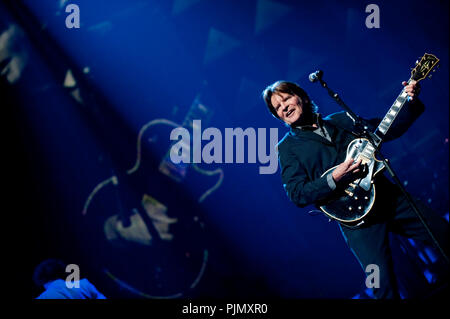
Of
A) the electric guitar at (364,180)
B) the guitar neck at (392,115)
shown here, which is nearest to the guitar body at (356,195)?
the electric guitar at (364,180)

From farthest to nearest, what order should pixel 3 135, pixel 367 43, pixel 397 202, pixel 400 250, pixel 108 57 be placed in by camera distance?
pixel 367 43
pixel 108 57
pixel 3 135
pixel 400 250
pixel 397 202

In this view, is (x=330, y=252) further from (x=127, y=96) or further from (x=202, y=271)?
(x=127, y=96)

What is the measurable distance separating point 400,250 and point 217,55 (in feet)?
10.5

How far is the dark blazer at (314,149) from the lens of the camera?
2.07 meters

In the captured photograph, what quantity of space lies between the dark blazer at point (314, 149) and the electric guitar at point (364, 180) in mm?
68

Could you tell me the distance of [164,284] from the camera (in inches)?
155

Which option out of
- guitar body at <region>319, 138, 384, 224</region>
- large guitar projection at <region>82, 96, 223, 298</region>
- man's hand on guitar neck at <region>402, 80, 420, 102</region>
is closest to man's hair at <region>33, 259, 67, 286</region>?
large guitar projection at <region>82, 96, 223, 298</region>

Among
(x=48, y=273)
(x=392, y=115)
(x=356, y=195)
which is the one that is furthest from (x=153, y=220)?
(x=392, y=115)

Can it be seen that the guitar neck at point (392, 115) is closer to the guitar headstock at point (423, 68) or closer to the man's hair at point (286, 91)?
the guitar headstock at point (423, 68)

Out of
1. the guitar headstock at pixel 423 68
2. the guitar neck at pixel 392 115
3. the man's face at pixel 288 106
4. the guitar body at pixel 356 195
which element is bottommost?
the guitar body at pixel 356 195

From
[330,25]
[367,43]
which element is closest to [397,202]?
[330,25]

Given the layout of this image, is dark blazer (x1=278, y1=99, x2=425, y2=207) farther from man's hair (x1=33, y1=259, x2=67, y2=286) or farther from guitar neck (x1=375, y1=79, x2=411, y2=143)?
man's hair (x1=33, y1=259, x2=67, y2=286)

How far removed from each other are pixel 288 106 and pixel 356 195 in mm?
791

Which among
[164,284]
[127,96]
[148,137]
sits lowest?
[164,284]
